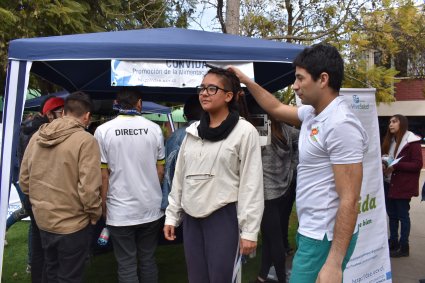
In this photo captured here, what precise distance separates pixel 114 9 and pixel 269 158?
7381 mm

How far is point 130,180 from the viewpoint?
143 inches

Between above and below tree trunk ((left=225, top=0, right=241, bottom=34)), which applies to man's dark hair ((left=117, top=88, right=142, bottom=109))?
below

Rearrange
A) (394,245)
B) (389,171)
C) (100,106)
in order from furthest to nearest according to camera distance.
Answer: (100,106)
(394,245)
(389,171)

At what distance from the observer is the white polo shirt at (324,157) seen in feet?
6.73

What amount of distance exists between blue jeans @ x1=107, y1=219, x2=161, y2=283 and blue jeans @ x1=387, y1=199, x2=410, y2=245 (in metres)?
3.32

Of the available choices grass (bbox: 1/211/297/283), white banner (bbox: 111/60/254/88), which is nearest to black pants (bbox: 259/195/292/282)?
grass (bbox: 1/211/297/283)

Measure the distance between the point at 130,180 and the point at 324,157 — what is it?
1939mm

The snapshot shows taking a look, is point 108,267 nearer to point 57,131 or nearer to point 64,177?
point 64,177

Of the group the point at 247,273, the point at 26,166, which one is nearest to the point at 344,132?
the point at 26,166

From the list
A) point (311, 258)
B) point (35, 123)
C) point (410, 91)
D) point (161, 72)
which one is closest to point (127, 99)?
point (161, 72)

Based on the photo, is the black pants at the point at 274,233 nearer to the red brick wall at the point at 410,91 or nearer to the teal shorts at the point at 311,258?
the teal shorts at the point at 311,258

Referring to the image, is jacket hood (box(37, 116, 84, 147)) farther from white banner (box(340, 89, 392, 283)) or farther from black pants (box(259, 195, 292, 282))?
white banner (box(340, 89, 392, 283))

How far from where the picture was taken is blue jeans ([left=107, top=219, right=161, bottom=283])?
12.2 feet

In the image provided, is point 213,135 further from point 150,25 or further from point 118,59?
point 150,25
